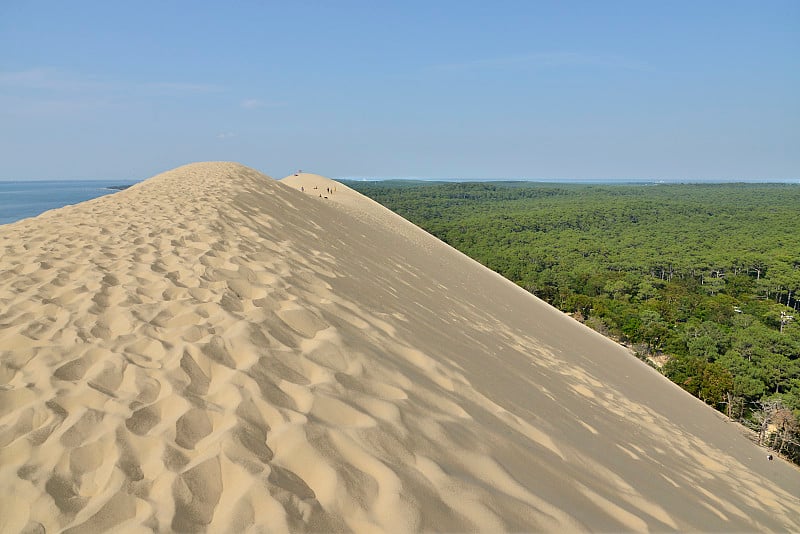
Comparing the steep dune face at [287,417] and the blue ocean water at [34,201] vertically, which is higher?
the steep dune face at [287,417]

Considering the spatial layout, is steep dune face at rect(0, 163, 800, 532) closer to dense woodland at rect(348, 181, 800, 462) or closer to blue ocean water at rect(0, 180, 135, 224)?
dense woodland at rect(348, 181, 800, 462)

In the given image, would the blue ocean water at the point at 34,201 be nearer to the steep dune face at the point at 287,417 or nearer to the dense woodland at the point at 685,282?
the steep dune face at the point at 287,417

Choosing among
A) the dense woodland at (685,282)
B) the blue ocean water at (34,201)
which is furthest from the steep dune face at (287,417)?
the blue ocean water at (34,201)

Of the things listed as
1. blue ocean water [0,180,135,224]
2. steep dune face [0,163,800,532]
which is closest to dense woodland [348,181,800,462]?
steep dune face [0,163,800,532]

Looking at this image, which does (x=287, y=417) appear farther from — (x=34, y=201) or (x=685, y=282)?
(x=34, y=201)

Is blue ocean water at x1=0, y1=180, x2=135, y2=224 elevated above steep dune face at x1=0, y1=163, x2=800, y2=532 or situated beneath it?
situated beneath

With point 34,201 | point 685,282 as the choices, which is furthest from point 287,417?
point 34,201

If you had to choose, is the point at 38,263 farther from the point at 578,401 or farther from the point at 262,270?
the point at 578,401

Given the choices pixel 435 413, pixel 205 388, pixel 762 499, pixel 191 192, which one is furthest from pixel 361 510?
pixel 191 192
